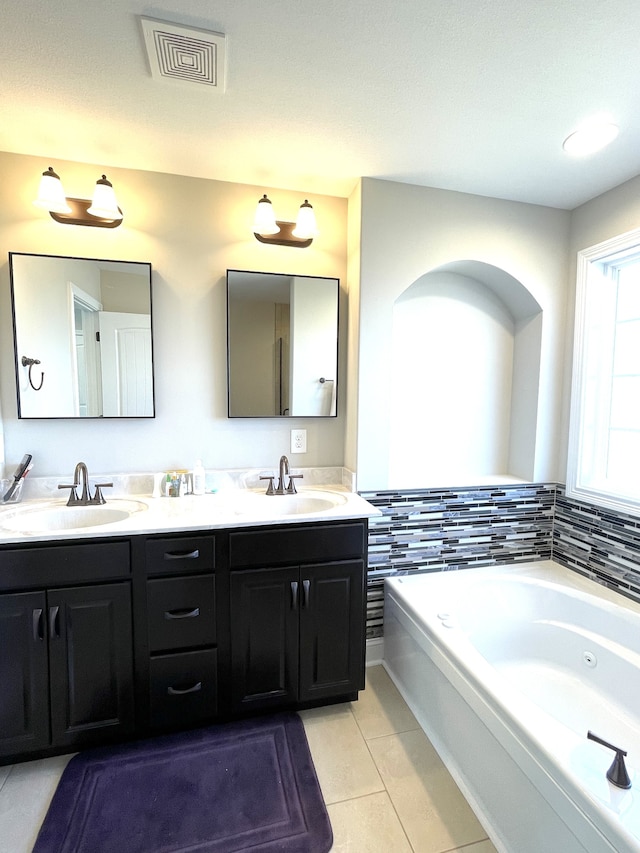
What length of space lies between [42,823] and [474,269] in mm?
2996

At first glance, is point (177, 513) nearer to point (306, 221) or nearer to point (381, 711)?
point (381, 711)

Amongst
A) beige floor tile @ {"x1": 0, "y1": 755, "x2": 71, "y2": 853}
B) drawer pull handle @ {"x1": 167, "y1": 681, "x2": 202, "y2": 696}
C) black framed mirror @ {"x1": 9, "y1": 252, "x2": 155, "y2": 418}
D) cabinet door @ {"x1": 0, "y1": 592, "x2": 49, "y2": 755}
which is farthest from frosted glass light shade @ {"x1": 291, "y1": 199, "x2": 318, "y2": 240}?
beige floor tile @ {"x1": 0, "y1": 755, "x2": 71, "y2": 853}

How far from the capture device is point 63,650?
1.44 metres

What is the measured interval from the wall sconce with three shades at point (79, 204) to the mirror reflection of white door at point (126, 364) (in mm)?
428

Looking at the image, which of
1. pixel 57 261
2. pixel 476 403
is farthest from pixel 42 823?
pixel 476 403

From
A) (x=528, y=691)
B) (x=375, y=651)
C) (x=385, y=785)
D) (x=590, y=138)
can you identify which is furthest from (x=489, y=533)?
(x=590, y=138)

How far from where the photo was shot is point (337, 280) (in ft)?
6.83

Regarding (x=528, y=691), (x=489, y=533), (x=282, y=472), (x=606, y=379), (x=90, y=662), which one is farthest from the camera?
(x=489, y=533)

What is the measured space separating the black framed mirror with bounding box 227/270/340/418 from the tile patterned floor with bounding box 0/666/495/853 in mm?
1479

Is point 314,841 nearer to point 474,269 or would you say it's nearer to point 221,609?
point 221,609

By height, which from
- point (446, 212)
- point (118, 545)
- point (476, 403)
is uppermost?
point (446, 212)

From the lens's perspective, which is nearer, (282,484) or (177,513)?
(177,513)

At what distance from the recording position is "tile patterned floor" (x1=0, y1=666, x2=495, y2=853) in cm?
124

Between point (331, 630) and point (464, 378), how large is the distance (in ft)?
5.22
